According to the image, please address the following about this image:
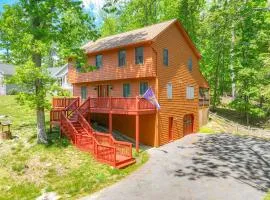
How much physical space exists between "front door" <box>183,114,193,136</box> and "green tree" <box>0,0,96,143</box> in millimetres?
13458

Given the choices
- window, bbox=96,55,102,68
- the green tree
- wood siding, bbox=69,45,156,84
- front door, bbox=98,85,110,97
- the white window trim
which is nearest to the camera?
the green tree

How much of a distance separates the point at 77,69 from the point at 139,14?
20781 mm

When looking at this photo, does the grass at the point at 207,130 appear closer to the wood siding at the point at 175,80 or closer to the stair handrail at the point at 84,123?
the wood siding at the point at 175,80

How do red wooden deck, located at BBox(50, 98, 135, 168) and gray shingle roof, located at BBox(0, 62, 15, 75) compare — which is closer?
red wooden deck, located at BBox(50, 98, 135, 168)

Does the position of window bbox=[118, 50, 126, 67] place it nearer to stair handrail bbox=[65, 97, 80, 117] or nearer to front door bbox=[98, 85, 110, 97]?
front door bbox=[98, 85, 110, 97]

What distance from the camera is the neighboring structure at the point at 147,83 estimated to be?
23266 millimetres

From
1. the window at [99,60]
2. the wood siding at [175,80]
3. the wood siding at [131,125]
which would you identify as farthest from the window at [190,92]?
the window at [99,60]

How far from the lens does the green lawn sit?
48.4 ft

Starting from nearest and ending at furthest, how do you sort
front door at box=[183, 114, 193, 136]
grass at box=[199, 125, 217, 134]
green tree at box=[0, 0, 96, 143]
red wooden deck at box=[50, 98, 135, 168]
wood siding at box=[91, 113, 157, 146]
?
red wooden deck at box=[50, 98, 135, 168], green tree at box=[0, 0, 96, 143], wood siding at box=[91, 113, 157, 146], front door at box=[183, 114, 193, 136], grass at box=[199, 125, 217, 134]

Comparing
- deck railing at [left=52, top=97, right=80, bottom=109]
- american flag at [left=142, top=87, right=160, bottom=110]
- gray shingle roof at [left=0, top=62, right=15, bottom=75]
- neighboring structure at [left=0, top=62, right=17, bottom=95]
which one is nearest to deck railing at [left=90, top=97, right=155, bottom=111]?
american flag at [left=142, top=87, right=160, bottom=110]

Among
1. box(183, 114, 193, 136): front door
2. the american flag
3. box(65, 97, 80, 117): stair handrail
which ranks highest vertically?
the american flag

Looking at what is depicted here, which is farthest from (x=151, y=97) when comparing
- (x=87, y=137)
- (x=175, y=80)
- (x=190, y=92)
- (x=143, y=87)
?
(x=190, y=92)

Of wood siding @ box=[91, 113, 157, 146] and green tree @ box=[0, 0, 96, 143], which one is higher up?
green tree @ box=[0, 0, 96, 143]

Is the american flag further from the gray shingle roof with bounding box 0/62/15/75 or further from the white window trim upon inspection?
the gray shingle roof with bounding box 0/62/15/75
